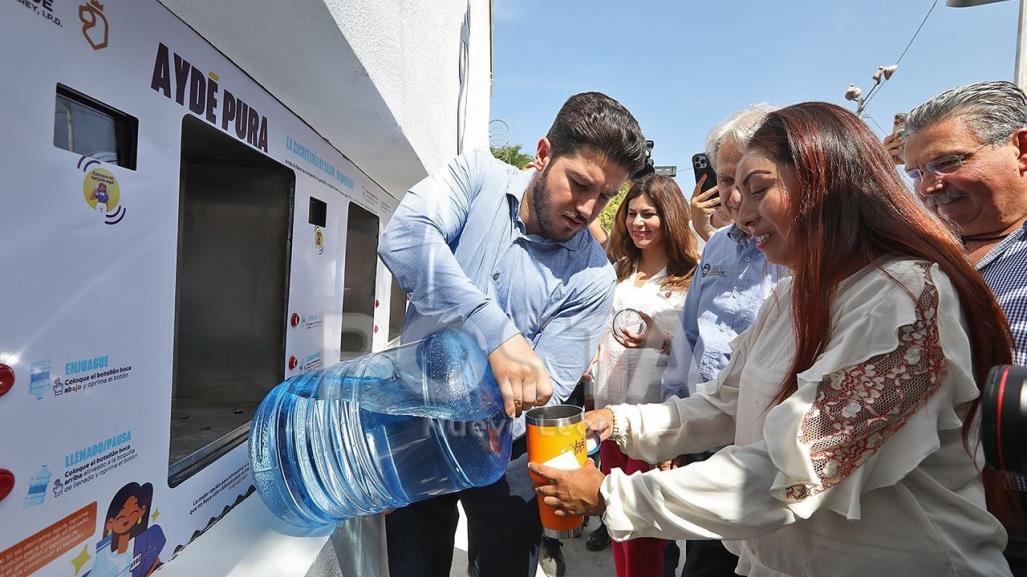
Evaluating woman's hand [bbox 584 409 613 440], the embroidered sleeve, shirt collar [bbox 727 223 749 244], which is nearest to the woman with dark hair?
the embroidered sleeve

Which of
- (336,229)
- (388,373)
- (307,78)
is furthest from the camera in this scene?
(336,229)

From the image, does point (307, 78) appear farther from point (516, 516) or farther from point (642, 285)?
point (642, 285)

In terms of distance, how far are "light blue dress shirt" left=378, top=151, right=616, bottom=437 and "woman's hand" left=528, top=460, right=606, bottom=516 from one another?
51 centimetres

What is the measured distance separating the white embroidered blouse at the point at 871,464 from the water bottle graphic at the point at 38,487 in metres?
1.31

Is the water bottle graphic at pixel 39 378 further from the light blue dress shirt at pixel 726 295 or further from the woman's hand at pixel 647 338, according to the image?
the woman's hand at pixel 647 338

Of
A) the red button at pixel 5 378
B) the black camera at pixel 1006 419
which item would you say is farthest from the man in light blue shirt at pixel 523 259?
the black camera at pixel 1006 419

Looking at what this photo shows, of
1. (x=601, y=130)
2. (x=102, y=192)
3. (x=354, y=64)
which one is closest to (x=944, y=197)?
(x=601, y=130)

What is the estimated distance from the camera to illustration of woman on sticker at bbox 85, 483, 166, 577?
1.27m

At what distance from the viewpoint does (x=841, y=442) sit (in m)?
1.15

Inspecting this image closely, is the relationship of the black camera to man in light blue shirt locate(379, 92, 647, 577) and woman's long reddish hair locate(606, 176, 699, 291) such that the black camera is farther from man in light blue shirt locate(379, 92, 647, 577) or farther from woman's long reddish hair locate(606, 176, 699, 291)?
woman's long reddish hair locate(606, 176, 699, 291)

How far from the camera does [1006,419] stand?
33.0 inches

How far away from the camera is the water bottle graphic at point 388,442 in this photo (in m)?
1.85

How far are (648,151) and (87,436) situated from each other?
5.91 ft

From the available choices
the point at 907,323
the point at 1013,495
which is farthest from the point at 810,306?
the point at 1013,495
